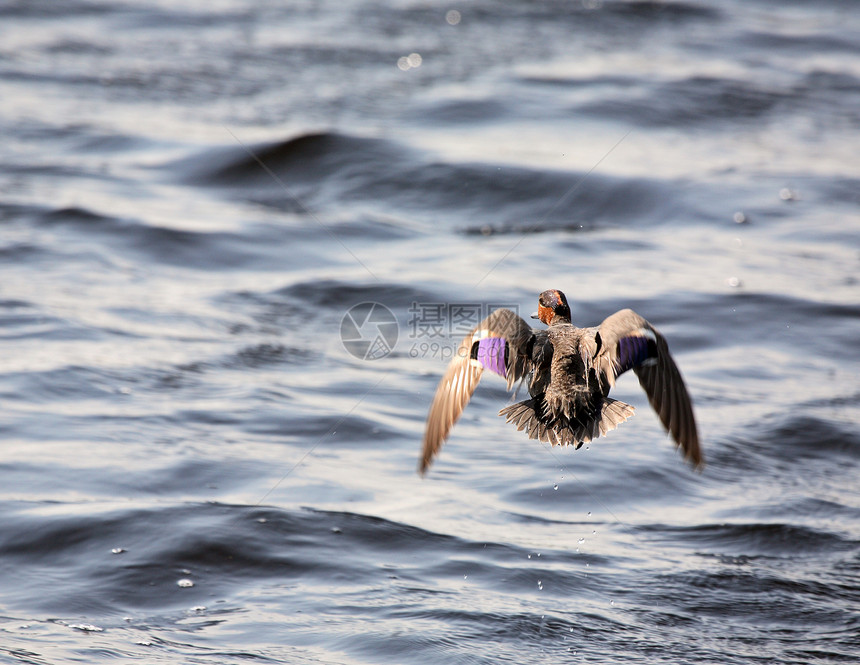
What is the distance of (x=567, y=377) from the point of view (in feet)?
14.0

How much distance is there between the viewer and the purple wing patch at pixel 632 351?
13.4 ft

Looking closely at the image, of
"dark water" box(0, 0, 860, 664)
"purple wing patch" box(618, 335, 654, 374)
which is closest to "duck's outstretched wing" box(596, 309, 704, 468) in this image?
"purple wing patch" box(618, 335, 654, 374)

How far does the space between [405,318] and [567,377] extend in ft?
13.3

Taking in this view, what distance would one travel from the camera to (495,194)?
10.4 metres

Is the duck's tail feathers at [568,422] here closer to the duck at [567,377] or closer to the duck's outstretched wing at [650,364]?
the duck at [567,377]

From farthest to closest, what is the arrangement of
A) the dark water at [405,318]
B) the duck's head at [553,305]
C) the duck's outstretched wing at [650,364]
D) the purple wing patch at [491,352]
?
the dark water at [405,318] < the duck's head at [553,305] < the purple wing patch at [491,352] < the duck's outstretched wing at [650,364]

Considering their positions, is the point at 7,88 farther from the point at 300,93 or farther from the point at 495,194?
the point at 495,194

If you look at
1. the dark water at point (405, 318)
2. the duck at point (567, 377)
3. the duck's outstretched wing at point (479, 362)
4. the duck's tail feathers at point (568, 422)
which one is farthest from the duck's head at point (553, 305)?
the dark water at point (405, 318)

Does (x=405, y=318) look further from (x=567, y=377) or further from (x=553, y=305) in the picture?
(x=567, y=377)

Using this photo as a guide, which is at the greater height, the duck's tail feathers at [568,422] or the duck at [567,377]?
the duck at [567,377]

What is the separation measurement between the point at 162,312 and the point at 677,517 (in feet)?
13.4

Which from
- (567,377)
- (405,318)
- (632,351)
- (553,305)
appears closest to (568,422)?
(567,377)

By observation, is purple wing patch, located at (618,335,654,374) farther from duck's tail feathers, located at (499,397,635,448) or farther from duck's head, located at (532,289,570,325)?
duck's head, located at (532,289,570,325)

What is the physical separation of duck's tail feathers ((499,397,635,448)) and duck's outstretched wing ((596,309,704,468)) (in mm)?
134
